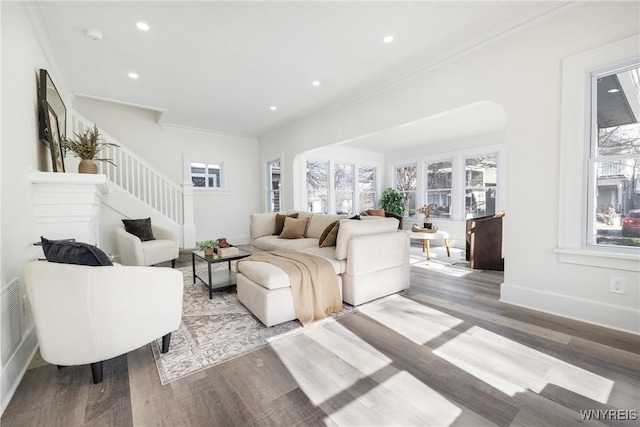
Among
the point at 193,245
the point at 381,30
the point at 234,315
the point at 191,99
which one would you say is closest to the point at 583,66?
the point at 381,30

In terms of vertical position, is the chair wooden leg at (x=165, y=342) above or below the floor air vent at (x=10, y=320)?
below

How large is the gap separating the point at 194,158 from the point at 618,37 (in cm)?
665

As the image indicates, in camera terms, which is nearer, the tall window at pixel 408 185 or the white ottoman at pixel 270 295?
the white ottoman at pixel 270 295

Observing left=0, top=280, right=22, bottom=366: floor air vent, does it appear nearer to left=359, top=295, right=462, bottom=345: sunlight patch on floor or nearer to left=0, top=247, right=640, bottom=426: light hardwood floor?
left=0, top=247, right=640, bottom=426: light hardwood floor

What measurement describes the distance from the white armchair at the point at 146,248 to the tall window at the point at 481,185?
20.7ft

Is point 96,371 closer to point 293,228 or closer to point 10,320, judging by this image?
point 10,320

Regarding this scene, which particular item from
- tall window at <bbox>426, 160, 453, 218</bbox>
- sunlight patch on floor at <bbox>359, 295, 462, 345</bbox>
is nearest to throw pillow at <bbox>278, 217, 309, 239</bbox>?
sunlight patch on floor at <bbox>359, 295, 462, 345</bbox>

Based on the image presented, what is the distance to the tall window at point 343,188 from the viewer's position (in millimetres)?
7727

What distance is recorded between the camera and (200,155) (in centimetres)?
631

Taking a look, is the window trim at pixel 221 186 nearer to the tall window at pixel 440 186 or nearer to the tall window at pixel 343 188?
the tall window at pixel 343 188

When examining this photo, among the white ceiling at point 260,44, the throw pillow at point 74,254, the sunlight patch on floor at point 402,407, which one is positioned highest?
the white ceiling at point 260,44

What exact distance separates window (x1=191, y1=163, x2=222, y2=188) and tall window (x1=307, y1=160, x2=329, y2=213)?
2257 mm

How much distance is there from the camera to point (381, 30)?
2.75m

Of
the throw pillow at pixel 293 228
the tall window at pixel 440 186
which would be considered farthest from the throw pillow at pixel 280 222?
the tall window at pixel 440 186
